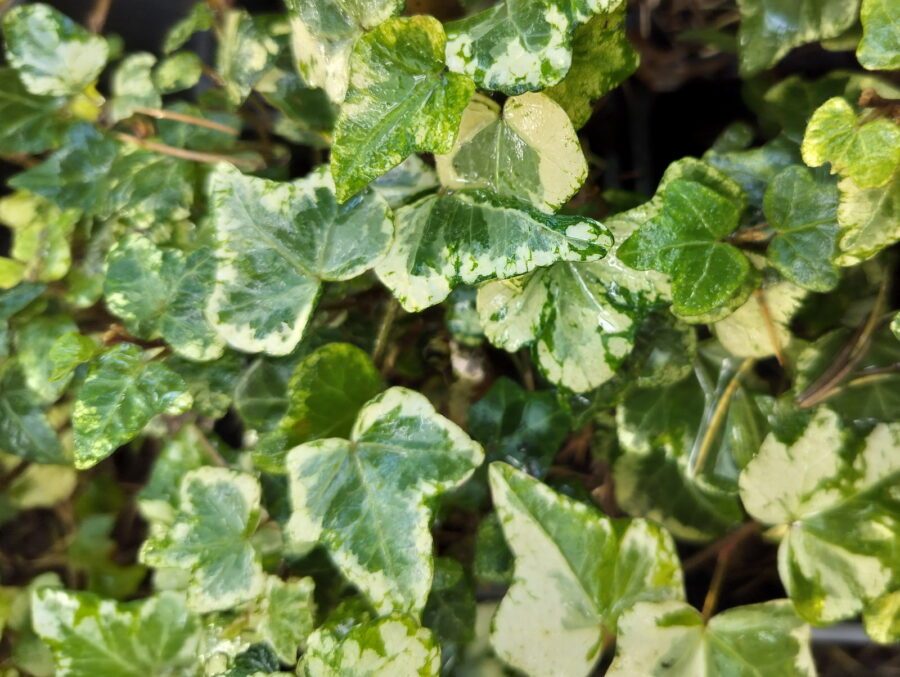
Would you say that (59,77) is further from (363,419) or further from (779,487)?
(779,487)

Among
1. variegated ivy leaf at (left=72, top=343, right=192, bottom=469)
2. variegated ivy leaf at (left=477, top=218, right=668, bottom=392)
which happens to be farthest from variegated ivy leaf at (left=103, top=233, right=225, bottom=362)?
variegated ivy leaf at (left=477, top=218, right=668, bottom=392)

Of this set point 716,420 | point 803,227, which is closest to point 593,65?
point 803,227

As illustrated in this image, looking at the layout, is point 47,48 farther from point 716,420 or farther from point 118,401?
point 716,420

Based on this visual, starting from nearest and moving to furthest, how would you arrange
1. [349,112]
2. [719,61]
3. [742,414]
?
1. [349,112]
2. [742,414]
3. [719,61]

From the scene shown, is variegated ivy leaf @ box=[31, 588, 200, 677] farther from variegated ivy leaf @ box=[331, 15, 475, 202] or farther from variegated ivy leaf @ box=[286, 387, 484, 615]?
variegated ivy leaf @ box=[331, 15, 475, 202]

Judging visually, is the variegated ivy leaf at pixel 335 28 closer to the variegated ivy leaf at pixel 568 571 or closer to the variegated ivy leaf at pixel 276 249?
the variegated ivy leaf at pixel 276 249

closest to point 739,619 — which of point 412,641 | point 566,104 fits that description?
point 412,641
